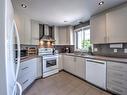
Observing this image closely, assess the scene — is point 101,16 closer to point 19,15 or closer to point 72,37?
point 72,37

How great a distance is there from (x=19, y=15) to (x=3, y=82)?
268cm

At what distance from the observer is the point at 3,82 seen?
2.95ft

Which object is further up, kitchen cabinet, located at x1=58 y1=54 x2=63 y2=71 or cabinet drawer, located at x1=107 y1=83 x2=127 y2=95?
kitchen cabinet, located at x1=58 y1=54 x2=63 y2=71

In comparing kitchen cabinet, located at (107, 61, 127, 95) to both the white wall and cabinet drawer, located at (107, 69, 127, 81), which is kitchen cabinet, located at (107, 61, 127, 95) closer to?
cabinet drawer, located at (107, 69, 127, 81)

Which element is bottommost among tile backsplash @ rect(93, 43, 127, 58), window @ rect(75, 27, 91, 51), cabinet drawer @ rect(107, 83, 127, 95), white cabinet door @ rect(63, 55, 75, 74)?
cabinet drawer @ rect(107, 83, 127, 95)

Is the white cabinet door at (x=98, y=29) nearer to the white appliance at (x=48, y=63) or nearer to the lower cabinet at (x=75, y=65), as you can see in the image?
the lower cabinet at (x=75, y=65)

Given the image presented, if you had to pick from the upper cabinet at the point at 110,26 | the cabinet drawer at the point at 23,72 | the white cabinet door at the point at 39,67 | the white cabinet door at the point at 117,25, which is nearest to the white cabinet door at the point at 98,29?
the upper cabinet at the point at 110,26

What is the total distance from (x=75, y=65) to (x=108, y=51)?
1.29 m

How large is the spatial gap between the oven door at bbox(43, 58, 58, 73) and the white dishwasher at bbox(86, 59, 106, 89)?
5.17 feet

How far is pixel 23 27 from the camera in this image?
10.7 ft

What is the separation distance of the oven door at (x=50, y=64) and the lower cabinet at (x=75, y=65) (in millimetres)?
484

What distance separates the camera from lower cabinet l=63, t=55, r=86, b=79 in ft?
11.0

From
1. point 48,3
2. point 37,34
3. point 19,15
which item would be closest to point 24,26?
point 19,15

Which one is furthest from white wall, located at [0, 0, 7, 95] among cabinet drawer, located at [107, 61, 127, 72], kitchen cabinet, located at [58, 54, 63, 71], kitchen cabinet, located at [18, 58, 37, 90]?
kitchen cabinet, located at [58, 54, 63, 71]
